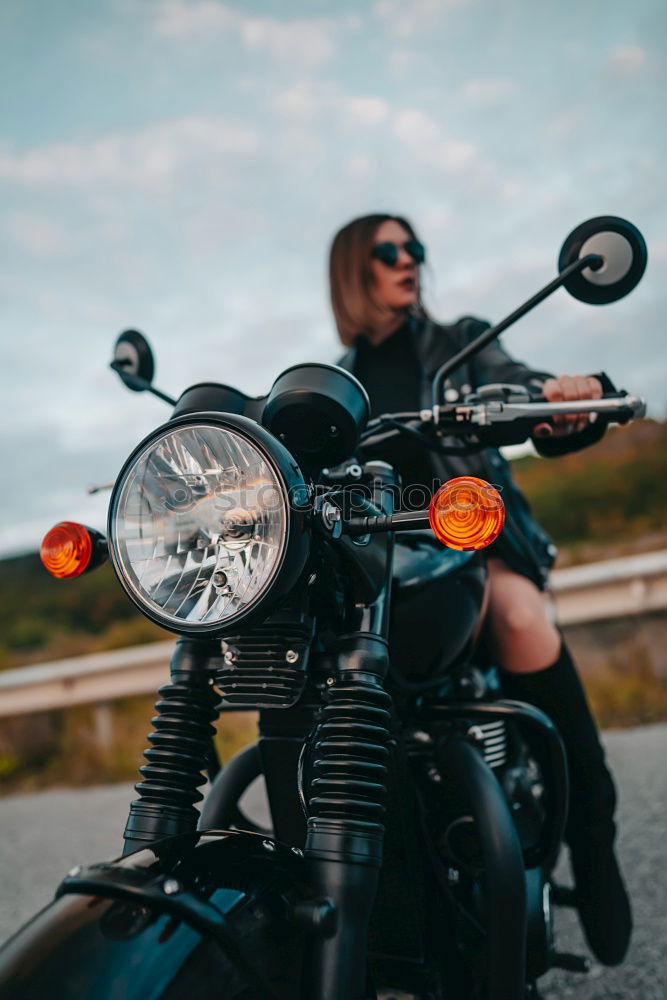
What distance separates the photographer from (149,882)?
882 mm

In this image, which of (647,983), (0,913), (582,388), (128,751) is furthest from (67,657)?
(582,388)

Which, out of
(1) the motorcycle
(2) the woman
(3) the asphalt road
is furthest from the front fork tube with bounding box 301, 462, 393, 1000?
(3) the asphalt road

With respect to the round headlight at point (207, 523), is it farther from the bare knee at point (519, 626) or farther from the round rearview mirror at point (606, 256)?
the bare knee at point (519, 626)

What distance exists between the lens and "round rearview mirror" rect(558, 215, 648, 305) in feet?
4.35

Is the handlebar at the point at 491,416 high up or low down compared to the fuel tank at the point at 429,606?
up

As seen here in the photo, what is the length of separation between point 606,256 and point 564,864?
2404 millimetres

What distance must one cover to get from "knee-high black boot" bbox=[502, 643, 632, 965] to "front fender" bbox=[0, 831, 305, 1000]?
1.09 m

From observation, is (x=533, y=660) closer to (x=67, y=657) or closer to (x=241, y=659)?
(x=241, y=659)

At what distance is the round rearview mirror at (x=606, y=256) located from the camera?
133cm

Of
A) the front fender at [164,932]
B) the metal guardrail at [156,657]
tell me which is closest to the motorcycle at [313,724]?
the front fender at [164,932]

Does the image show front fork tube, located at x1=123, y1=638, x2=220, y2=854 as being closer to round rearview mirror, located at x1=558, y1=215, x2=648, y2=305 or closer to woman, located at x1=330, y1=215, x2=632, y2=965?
woman, located at x1=330, y1=215, x2=632, y2=965

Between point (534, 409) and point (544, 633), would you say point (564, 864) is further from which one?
point (534, 409)

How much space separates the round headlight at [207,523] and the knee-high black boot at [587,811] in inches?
43.0

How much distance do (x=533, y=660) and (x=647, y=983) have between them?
3.08ft
